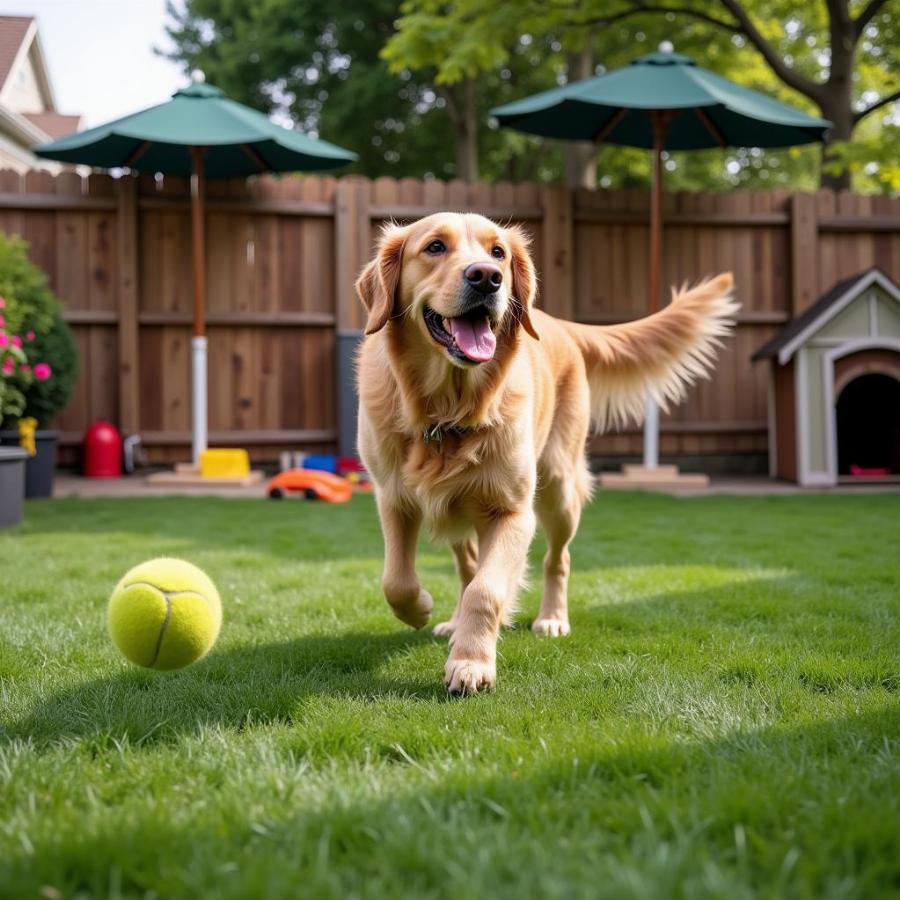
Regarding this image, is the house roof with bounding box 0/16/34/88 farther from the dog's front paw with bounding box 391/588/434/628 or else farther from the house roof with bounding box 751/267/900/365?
the dog's front paw with bounding box 391/588/434/628

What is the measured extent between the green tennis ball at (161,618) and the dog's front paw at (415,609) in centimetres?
71

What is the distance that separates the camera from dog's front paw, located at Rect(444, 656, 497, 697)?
2445 mm

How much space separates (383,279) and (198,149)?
630 cm

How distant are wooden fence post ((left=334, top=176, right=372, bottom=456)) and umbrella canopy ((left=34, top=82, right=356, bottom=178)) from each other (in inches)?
14.6

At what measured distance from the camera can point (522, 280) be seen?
3.09 m

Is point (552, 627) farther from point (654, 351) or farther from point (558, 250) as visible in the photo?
point (558, 250)

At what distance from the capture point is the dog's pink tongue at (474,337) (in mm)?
2711

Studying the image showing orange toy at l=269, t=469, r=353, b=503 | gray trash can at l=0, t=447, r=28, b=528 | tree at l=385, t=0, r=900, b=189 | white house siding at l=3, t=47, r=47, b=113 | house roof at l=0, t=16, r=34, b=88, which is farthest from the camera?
white house siding at l=3, t=47, r=47, b=113

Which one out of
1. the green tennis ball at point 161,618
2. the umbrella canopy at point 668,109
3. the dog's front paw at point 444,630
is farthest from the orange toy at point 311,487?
the green tennis ball at point 161,618

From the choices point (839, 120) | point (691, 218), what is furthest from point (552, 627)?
point (839, 120)

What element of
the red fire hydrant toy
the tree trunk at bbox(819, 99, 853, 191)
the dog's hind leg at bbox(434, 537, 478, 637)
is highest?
the tree trunk at bbox(819, 99, 853, 191)

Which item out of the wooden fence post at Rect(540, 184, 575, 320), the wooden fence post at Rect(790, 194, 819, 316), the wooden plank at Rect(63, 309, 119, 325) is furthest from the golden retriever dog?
the wooden fence post at Rect(790, 194, 819, 316)

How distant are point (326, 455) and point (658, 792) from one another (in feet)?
25.3

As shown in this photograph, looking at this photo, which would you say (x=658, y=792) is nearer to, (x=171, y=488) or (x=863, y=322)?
(x=171, y=488)
